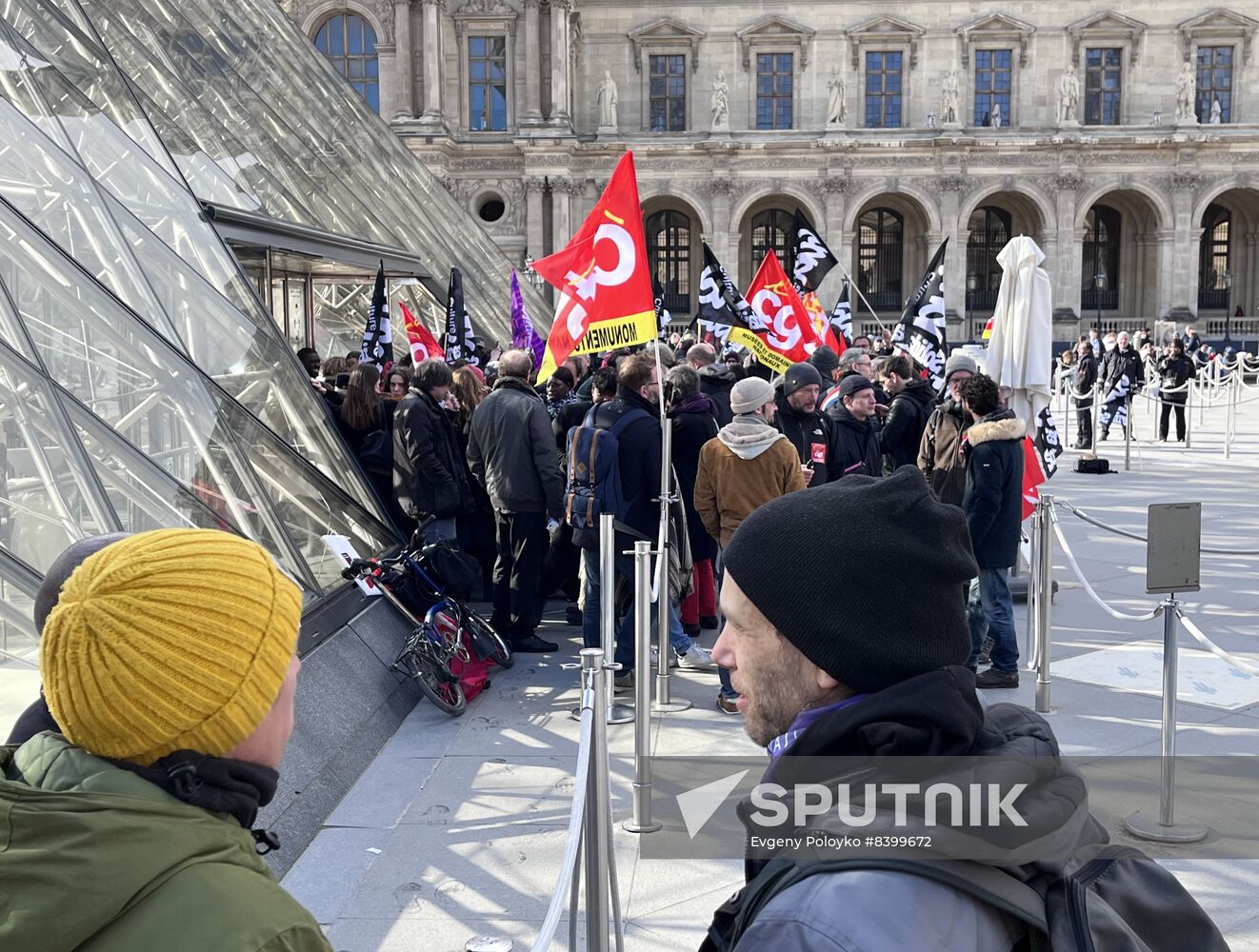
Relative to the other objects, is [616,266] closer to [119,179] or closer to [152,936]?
[119,179]

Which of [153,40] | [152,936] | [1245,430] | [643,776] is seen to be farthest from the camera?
[1245,430]

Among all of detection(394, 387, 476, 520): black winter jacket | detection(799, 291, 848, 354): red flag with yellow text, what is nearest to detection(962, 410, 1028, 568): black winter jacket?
detection(394, 387, 476, 520): black winter jacket

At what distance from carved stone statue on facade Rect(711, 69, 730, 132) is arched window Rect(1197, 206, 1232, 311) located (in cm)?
1810

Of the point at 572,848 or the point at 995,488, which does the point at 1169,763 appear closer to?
the point at 995,488

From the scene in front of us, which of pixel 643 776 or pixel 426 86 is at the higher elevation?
pixel 426 86

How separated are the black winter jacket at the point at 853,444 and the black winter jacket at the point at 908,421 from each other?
15.3 inches

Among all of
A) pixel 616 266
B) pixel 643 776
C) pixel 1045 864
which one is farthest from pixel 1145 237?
pixel 1045 864

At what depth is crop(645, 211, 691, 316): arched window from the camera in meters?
43.7

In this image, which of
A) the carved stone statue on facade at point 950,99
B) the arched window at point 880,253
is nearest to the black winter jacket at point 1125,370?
the carved stone statue on facade at point 950,99

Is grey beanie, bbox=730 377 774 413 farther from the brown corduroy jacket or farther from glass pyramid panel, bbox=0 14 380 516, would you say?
glass pyramid panel, bbox=0 14 380 516

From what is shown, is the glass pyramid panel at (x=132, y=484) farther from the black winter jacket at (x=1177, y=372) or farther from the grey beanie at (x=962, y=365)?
the black winter jacket at (x=1177, y=372)

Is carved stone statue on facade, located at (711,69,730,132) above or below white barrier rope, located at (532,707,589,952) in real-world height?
above

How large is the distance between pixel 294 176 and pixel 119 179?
575cm

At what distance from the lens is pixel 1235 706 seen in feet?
19.3
